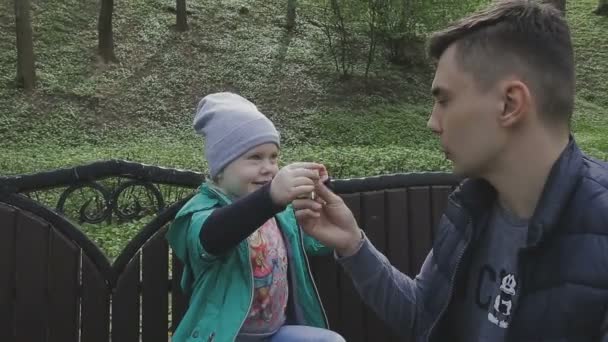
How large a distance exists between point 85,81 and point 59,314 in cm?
1598

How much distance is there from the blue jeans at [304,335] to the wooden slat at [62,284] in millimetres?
901

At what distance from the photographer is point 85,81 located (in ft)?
58.4

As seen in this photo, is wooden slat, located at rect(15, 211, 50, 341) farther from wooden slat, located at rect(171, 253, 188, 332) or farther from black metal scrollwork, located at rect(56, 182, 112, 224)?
wooden slat, located at rect(171, 253, 188, 332)

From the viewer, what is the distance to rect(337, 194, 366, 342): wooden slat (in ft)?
10.2

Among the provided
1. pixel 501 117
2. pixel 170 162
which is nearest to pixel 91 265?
pixel 501 117

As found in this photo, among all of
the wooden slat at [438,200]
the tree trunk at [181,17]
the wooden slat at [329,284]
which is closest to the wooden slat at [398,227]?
the wooden slat at [438,200]

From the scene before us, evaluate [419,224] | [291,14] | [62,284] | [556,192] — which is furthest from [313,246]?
[291,14]

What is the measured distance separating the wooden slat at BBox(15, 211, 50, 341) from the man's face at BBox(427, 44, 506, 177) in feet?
5.84

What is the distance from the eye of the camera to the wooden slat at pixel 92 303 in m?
2.83

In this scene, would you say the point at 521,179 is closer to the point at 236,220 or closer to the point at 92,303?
the point at 236,220

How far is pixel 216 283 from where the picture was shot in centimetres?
249

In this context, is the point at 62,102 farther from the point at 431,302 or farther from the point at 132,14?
the point at 431,302

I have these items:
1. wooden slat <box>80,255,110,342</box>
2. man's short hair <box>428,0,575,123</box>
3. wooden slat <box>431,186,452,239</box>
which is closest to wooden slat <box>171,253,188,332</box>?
wooden slat <box>80,255,110,342</box>

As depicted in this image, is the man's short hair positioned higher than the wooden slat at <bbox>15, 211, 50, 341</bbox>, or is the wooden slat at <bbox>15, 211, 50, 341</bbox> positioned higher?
the man's short hair
